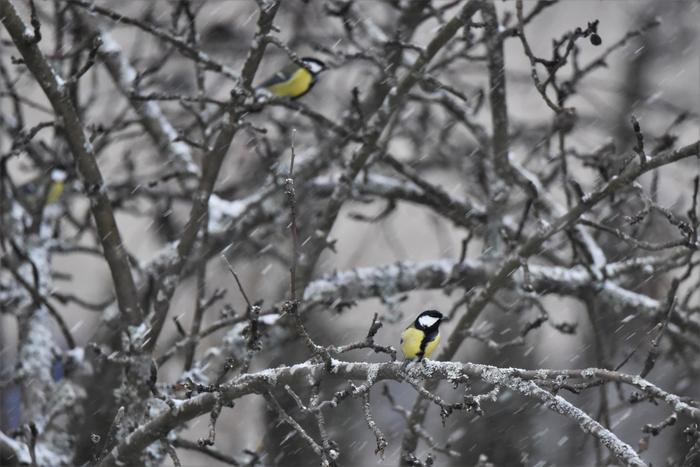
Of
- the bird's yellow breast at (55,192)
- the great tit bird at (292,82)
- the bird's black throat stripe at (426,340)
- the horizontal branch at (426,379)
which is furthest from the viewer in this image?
the bird's yellow breast at (55,192)

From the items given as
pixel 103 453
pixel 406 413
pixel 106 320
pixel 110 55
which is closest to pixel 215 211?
pixel 106 320

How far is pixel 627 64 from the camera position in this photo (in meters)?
12.0

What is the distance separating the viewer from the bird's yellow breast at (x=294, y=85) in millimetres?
5520

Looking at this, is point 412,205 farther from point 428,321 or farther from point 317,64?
point 428,321

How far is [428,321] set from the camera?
12.3 feet

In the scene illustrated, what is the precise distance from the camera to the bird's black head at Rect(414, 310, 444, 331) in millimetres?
3720

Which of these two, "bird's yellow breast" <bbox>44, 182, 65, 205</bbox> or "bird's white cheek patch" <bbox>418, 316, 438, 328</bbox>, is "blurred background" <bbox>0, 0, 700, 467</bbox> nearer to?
"bird's yellow breast" <bbox>44, 182, 65, 205</bbox>

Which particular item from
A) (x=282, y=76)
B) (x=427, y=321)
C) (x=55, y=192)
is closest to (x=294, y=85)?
(x=282, y=76)

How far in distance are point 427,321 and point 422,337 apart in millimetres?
136

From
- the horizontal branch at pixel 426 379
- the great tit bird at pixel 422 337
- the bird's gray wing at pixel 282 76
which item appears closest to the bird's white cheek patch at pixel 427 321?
the great tit bird at pixel 422 337

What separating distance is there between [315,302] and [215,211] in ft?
3.15

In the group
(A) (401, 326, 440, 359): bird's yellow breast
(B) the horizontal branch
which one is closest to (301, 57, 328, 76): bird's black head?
(A) (401, 326, 440, 359): bird's yellow breast

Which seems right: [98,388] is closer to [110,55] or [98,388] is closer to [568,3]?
[110,55]

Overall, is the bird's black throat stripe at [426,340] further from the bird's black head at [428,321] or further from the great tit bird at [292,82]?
the great tit bird at [292,82]
